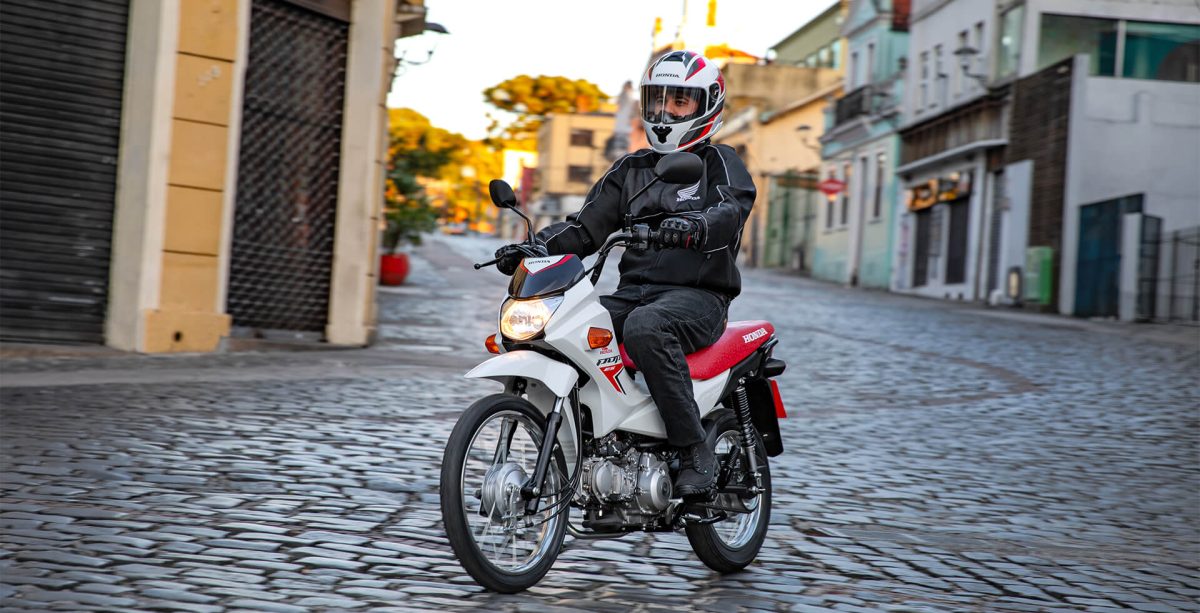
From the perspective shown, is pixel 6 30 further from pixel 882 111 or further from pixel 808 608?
pixel 882 111

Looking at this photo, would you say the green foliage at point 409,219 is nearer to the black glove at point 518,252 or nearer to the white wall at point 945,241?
the white wall at point 945,241

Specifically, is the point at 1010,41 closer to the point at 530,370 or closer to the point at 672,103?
the point at 672,103

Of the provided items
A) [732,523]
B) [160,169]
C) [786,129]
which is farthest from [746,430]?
[786,129]

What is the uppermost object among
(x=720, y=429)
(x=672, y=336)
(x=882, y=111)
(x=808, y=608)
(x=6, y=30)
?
(x=882, y=111)

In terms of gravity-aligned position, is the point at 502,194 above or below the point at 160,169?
below

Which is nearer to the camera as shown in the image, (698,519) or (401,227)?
(698,519)

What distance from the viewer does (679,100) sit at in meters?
5.40

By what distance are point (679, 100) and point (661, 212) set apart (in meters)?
0.43

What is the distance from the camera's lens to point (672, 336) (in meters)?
5.08

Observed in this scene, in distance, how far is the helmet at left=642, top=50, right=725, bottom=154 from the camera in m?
5.38

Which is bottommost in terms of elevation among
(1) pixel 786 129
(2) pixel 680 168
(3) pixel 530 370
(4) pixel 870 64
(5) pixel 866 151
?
(3) pixel 530 370

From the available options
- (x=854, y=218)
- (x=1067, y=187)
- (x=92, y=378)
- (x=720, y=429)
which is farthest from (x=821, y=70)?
(x=720, y=429)

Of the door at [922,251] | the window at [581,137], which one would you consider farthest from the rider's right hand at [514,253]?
the window at [581,137]

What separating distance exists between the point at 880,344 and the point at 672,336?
13.9 m
